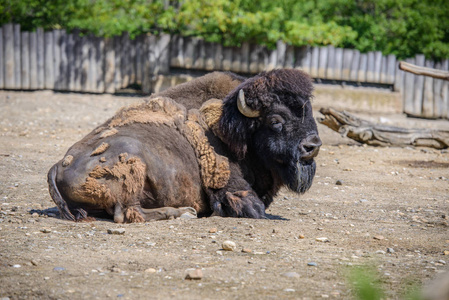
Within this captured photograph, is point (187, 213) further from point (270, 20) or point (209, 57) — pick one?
point (270, 20)

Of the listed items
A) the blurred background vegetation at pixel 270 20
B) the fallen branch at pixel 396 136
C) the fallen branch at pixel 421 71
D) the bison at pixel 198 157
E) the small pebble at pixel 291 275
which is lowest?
the fallen branch at pixel 396 136

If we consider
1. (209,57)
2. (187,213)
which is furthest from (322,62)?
(187,213)

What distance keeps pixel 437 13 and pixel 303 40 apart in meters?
4.24

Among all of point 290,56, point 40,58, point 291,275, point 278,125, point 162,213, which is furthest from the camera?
point 290,56

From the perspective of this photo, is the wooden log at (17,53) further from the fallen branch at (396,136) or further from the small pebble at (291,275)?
the small pebble at (291,275)

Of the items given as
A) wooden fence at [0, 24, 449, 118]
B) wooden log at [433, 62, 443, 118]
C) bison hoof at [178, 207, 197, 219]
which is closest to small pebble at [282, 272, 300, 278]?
bison hoof at [178, 207, 197, 219]

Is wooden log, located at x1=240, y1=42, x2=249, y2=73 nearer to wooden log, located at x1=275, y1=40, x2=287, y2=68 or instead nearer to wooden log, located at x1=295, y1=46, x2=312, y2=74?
wooden log, located at x1=275, y1=40, x2=287, y2=68

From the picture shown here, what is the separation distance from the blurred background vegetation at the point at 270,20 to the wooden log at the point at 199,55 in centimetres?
60

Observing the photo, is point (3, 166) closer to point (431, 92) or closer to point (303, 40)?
point (303, 40)

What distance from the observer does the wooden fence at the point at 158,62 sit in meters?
14.8

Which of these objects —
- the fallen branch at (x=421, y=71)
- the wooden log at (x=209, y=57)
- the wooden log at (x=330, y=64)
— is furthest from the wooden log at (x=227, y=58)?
the fallen branch at (x=421, y=71)

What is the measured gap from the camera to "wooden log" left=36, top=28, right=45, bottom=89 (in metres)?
14.7

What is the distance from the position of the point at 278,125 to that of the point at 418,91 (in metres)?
10.7

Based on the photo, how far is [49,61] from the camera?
14812mm
